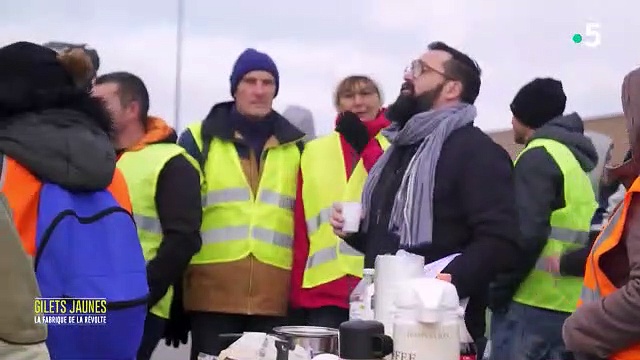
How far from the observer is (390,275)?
2479 mm

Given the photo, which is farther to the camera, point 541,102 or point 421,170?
point 541,102

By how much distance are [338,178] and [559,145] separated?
117 cm

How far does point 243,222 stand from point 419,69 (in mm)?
1285

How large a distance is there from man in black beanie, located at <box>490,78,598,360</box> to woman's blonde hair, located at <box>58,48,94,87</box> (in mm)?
2411

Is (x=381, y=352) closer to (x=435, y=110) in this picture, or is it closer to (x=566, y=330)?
(x=566, y=330)

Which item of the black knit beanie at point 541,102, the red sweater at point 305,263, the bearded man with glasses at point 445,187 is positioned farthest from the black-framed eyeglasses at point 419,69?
the black knit beanie at point 541,102

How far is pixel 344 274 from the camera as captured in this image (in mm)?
4508

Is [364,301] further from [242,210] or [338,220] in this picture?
[242,210]

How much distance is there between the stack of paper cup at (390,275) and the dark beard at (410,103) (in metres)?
1.20

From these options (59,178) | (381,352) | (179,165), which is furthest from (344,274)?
(381,352)

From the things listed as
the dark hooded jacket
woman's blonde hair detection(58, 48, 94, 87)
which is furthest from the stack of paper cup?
the dark hooded jacket

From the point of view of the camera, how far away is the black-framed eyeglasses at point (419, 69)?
142 inches

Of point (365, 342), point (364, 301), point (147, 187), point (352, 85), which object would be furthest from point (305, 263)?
point (365, 342)

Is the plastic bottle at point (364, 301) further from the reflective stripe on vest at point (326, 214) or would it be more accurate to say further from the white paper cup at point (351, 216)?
the reflective stripe on vest at point (326, 214)
